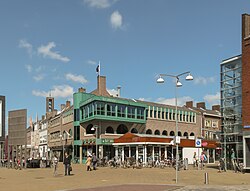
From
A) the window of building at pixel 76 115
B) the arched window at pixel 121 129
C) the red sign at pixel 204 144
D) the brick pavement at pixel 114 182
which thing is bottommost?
the brick pavement at pixel 114 182

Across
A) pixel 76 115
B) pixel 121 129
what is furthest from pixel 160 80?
pixel 76 115

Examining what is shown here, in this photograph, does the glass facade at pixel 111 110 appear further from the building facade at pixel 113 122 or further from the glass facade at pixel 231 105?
the glass facade at pixel 231 105

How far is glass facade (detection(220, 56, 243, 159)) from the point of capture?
120 ft

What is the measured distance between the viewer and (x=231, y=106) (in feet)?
124

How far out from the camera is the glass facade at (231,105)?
120 feet

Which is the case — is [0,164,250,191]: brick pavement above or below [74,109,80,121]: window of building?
below

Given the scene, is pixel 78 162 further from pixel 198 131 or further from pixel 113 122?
pixel 198 131

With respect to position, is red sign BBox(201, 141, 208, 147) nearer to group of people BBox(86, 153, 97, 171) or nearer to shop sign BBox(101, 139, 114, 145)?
shop sign BBox(101, 139, 114, 145)

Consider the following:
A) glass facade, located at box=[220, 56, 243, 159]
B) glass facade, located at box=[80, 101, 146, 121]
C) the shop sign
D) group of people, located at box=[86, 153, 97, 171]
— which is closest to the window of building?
glass facade, located at box=[80, 101, 146, 121]

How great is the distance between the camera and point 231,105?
37.9 m

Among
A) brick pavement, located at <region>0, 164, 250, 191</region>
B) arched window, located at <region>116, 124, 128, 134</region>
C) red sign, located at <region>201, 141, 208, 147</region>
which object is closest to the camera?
brick pavement, located at <region>0, 164, 250, 191</region>

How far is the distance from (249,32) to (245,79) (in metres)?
4.26

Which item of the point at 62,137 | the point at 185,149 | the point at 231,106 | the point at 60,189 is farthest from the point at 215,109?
the point at 60,189

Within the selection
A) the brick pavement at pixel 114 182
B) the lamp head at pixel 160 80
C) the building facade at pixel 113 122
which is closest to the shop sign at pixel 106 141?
the building facade at pixel 113 122
